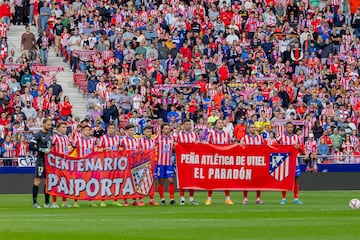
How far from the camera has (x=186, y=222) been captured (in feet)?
72.0

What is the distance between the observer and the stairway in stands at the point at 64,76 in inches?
1734

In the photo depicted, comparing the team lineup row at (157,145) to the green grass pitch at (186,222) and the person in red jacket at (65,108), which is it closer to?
the green grass pitch at (186,222)

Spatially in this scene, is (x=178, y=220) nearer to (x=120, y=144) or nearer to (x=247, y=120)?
(x=120, y=144)

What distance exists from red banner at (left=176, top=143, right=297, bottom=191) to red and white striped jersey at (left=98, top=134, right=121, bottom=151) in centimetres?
159

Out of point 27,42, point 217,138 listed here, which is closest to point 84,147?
point 217,138

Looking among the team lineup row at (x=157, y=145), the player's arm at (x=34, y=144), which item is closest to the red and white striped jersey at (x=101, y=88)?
the team lineup row at (x=157, y=145)

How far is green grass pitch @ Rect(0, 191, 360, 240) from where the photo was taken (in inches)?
757

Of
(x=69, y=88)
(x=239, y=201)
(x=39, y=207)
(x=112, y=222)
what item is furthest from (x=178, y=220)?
(x=69, y=88)

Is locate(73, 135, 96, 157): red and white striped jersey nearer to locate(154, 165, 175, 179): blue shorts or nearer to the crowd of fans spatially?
locate(154, 165, 175, 179): blue shorts

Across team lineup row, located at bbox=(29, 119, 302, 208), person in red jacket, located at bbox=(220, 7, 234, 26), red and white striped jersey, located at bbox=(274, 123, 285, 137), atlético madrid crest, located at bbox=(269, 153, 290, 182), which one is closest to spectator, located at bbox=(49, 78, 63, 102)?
red and white striped jersey, located at bbox=(274, 123, 285, 137)

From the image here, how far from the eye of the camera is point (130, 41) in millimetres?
46375

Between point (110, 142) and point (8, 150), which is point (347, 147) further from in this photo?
point (110, 142)

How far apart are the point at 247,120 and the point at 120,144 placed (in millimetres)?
14416

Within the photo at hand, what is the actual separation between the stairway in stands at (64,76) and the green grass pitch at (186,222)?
47.9 ft
